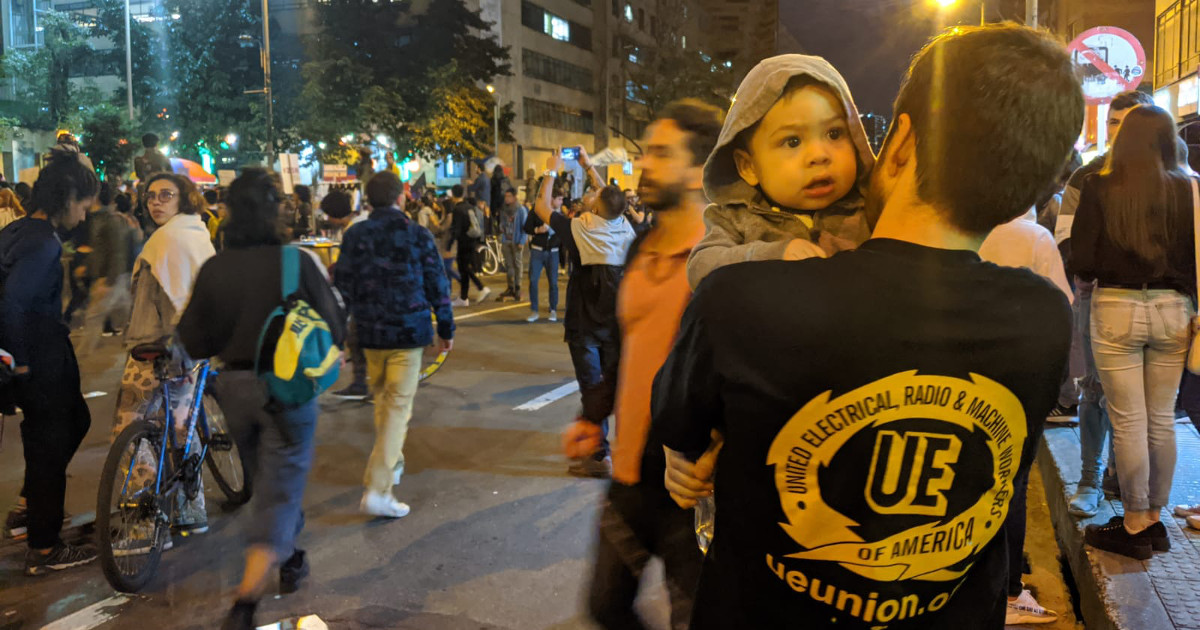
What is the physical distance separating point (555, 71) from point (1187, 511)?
197 feet

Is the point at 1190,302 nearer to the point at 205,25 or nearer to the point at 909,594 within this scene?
the point at 909,594

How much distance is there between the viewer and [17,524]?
211 inches

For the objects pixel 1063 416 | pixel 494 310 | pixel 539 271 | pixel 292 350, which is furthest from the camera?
pixel 494 310

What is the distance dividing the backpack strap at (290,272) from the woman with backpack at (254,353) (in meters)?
0.02

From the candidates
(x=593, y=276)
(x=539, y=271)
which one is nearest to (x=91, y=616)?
(x=593, y=276)

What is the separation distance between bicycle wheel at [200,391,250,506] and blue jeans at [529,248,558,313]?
8524 millimetres

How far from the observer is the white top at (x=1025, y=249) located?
3.59 metres

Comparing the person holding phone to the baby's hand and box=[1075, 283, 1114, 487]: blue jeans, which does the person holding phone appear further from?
the baby's hand

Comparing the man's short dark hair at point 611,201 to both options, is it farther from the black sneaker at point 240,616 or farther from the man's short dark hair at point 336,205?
the black sneaker at point 240,616

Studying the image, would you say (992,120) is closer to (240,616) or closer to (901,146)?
(901,146)

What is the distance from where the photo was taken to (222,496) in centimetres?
604

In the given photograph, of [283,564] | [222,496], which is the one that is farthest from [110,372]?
[283,564]

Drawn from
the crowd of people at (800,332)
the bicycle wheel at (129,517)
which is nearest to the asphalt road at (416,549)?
the bicycle wheel at (129,517)

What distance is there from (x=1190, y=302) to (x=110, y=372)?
33.3 ft
